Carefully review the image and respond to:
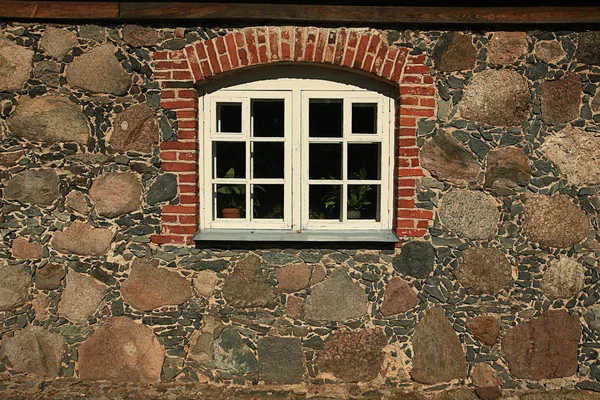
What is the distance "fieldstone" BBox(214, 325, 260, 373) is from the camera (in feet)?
Result: 11.1

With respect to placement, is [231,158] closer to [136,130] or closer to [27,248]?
[136,130]

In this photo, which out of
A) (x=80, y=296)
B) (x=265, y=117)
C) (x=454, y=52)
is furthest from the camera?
(x=265, y=117)

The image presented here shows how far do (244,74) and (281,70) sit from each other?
11.4 inches

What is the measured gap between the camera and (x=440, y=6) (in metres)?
3.24

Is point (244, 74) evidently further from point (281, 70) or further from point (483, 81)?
point (483, 81)

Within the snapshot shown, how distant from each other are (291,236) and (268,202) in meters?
0.45

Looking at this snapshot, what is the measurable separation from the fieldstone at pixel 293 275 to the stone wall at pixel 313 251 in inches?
0.6

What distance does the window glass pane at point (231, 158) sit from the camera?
3.59 meters

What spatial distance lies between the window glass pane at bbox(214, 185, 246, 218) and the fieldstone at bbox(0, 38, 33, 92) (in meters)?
1.69

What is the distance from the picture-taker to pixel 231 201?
362 cm

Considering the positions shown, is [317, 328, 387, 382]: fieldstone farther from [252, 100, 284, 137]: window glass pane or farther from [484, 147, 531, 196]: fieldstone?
[252, 100, 284, 137]: window glass pane

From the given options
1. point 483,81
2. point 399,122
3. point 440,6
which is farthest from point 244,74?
point 483,81

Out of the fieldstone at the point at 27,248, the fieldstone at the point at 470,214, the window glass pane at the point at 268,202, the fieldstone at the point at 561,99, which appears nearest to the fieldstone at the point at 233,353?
the window glass pane at the point at 268,202

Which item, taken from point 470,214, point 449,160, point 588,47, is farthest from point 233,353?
point 588,47
